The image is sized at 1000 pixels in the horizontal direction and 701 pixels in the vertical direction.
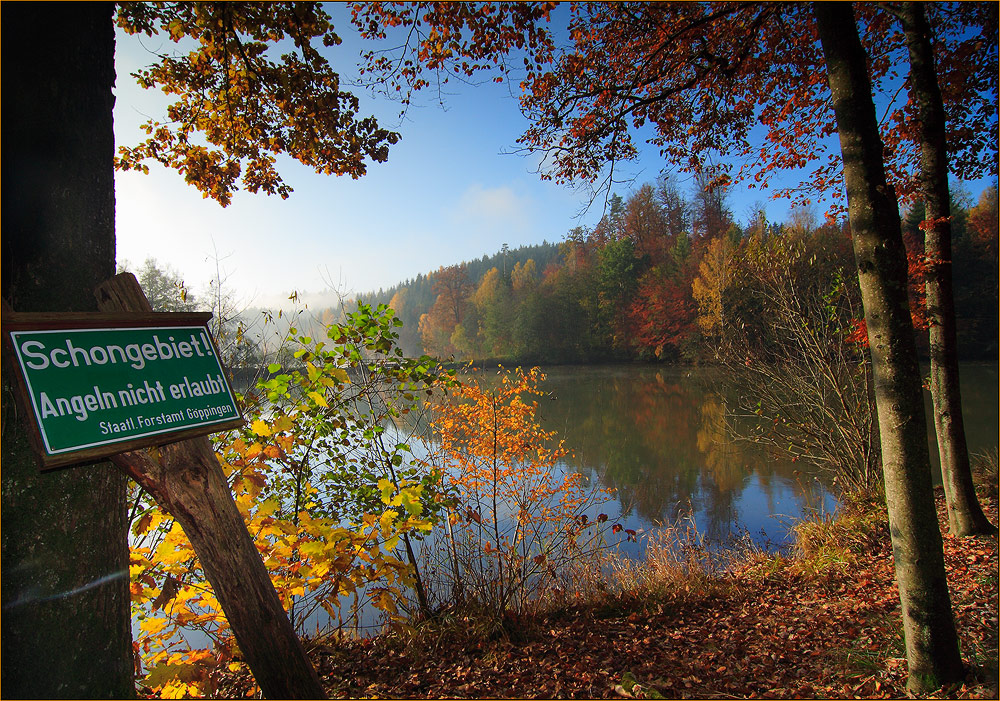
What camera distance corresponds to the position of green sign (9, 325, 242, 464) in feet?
3.62

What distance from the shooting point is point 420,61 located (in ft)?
11.6

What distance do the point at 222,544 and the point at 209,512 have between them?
0.10 meters

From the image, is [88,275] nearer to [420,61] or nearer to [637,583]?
[420,61]

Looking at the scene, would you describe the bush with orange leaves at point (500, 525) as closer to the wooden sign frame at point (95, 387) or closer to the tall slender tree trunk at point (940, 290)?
the wooden sign frame at point (95, 387)

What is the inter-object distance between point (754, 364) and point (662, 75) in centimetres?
486

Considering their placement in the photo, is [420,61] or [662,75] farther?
[662,75]

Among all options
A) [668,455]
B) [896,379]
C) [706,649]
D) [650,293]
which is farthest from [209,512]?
[650,293]

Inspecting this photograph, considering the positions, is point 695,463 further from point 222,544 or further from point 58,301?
point 58,301

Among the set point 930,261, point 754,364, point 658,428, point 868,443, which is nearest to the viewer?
point 930,261

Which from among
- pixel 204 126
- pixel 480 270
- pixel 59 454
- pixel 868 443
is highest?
pixel 480 270

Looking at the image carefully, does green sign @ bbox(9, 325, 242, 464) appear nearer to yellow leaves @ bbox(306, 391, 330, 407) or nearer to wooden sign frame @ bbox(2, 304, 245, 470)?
wooden sign frame @ bbox(2, 304, 245, 470)

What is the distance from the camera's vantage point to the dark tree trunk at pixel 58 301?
1185mm

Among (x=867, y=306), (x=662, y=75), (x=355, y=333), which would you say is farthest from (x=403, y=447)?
(x=662, y=75)

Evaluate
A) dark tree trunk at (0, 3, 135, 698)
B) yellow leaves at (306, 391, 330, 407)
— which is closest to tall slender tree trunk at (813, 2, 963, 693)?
yellow leaves at (306, 391, 330, 407)
